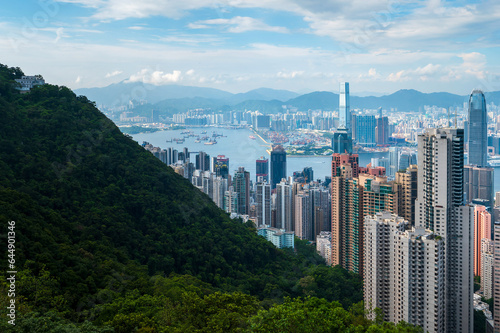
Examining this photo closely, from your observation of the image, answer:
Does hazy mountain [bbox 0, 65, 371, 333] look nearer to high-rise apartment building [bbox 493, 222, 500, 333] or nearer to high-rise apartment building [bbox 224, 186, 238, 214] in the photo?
high-rise apartment building [bbox 493, 222, 500, 333]

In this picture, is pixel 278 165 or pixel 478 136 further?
pixel 278 165

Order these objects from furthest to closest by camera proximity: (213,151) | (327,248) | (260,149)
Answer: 1. (260,149)
2. (213,151)
3. (327,248)

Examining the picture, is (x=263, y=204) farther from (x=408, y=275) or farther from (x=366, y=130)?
(x=366, y=130)

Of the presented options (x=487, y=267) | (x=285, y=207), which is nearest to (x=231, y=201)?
(x=285, y=207)

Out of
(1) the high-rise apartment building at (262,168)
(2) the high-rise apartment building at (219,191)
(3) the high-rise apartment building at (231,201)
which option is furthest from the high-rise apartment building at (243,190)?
(1) the high-rise apartment building at (262,168)

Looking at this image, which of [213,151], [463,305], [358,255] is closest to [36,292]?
[463,305]

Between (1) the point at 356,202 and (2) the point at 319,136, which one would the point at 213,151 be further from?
(1) the point at 356,202

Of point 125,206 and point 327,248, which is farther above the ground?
point 125,206
